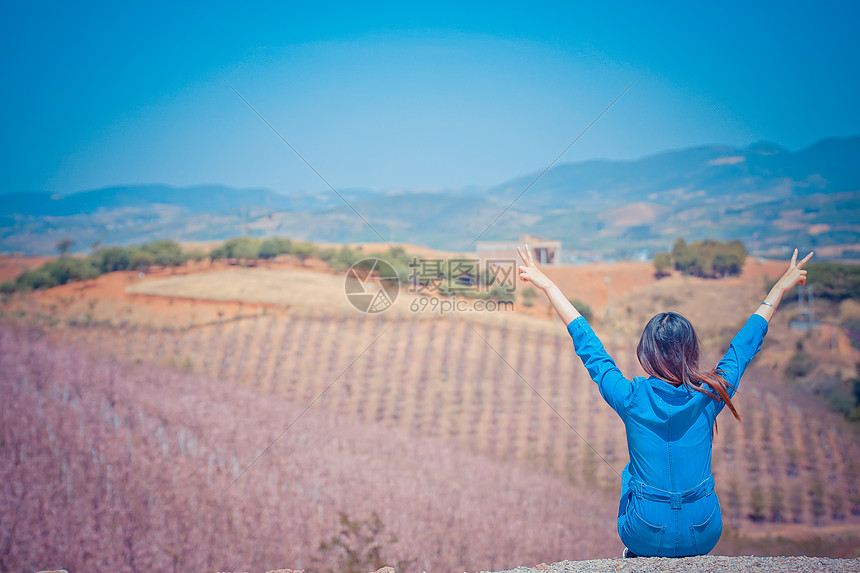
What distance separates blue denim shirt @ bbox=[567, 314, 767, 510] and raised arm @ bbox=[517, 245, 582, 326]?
0.13 m

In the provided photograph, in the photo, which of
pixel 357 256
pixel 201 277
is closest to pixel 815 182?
pixel 357 256

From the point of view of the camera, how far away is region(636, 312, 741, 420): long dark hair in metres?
2.15

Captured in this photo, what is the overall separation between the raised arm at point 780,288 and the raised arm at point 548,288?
0.87m

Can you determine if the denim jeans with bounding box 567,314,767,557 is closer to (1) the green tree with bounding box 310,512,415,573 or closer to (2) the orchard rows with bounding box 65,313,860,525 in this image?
(1) the green tree with bounding box 310,512,415,573

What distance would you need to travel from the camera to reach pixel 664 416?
2174 mm

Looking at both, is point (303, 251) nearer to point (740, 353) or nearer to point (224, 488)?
point (224, 488)

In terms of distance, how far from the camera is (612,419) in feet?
40.4

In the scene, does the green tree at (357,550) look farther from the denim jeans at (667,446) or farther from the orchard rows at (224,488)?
the denim jeans at (667,446)

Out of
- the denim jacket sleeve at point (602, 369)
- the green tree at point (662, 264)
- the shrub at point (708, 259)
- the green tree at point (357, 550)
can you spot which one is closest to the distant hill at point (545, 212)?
the green tree at point (662, 264)

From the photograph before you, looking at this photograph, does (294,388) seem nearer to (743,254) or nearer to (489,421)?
(489,421)

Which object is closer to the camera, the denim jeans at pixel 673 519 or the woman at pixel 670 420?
the woman at pixel 670 420

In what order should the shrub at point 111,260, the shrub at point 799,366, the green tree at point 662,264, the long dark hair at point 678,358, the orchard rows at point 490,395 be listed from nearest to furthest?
the long dark hair at point 678,358
the orchard rows at point 490,395
the shrub at point 799,366
the shrub at point 111,260
the green tree at point 662,264

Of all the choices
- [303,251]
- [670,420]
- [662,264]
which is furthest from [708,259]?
[670,420]

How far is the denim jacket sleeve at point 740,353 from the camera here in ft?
7.32
